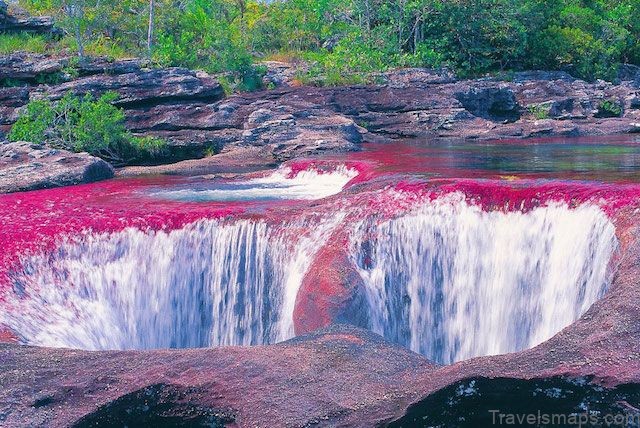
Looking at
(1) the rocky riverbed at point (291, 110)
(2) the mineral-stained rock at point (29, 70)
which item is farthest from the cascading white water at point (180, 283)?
(2) the mineral-stained rock at point (29, 70)

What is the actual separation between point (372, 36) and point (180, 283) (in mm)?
23430

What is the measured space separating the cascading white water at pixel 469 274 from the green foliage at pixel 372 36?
57.7 feet

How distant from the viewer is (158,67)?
2464 centimetres

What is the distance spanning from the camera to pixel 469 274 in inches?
380

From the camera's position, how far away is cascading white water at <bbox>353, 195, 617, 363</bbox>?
8.98 m

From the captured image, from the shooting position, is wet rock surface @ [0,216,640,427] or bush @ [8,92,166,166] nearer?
wet rock surface @ [0,216,640,427]

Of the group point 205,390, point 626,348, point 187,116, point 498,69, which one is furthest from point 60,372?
point 498,69

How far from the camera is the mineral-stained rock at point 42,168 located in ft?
49.6

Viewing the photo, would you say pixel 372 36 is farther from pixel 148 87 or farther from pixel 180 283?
pixel 180 283

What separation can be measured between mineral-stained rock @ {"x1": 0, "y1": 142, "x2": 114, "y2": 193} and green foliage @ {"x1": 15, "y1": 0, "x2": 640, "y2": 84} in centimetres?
938

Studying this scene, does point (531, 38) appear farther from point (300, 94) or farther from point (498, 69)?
point (300, 94)

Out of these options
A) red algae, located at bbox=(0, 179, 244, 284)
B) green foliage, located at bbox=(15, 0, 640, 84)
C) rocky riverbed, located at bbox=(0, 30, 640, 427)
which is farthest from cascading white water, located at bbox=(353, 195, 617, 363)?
green foliage, located at bbox=(15, 0, 640, 84)

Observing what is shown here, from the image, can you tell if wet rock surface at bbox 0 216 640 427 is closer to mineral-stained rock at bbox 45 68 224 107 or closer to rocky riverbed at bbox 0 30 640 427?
rocky riverbed at bbox 0 30 640 427

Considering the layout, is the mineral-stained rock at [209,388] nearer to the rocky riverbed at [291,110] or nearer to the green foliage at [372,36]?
the rocky riverbed at [291,110]
